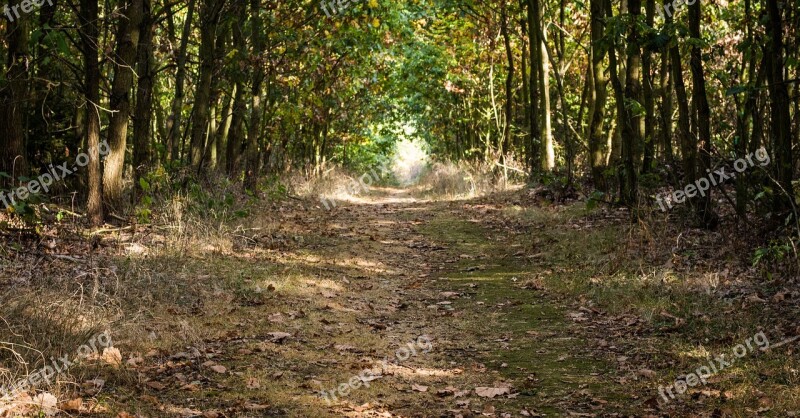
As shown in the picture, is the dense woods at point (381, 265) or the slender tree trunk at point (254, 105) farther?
the slender tree trunk at point (254, 105)

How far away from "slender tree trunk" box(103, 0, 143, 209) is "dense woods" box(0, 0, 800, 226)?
0.09ft

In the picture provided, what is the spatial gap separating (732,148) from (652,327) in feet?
10.6

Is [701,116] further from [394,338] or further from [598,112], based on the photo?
[394,338]

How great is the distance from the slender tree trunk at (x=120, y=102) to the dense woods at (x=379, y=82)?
0.03m

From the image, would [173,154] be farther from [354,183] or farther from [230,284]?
[354,183]

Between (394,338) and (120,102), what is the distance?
17.8 feet

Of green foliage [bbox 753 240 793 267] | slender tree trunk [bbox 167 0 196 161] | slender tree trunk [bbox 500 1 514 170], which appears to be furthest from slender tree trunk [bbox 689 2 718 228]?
slender tree trunk [bbox 500 1 514 170]

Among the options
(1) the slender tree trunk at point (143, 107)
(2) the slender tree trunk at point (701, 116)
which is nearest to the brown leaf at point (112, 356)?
(1) the slender tree trunk at point (143, 107)

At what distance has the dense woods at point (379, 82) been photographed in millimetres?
8609

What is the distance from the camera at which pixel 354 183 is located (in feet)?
79.4

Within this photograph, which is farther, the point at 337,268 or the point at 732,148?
the point at 337,268

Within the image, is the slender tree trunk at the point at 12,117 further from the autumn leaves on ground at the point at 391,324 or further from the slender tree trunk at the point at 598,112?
the slender tree trunk at the point at 598,112

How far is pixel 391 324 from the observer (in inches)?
275

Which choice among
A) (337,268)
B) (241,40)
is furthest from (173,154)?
(337,268)
